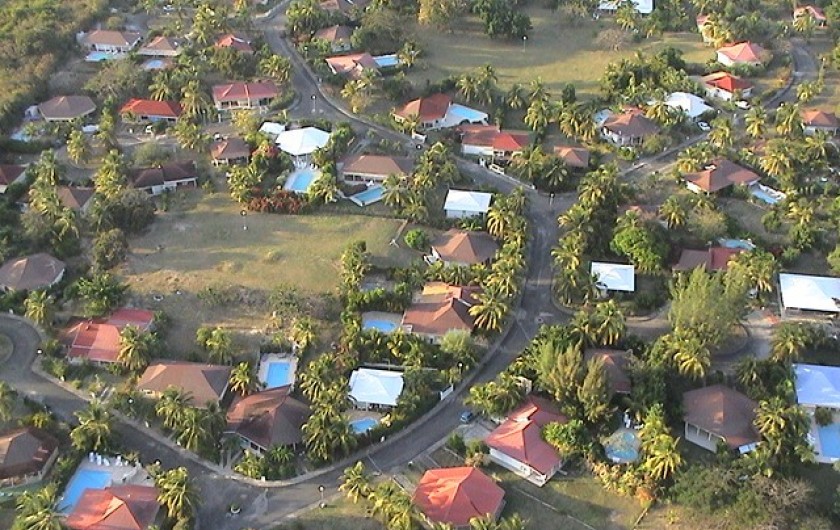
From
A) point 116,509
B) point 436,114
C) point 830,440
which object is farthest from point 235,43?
point 830,440

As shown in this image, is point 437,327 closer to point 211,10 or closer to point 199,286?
point 199,286

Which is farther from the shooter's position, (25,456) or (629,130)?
(629,130)

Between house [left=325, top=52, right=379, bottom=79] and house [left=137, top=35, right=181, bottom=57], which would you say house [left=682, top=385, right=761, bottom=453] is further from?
house [left=137, top=35, right=181, bottom=57]

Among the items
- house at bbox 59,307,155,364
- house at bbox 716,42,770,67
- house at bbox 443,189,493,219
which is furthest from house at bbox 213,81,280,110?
house at bbox 716,42,770,67

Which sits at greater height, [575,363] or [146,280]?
[575,363]

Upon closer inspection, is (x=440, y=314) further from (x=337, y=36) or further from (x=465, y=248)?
(x=337, y=36)

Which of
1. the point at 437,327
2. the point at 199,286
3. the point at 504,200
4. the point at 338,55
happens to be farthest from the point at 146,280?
the point at 338,55

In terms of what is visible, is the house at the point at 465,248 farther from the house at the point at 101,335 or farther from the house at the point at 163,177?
the house at the point at 163,177

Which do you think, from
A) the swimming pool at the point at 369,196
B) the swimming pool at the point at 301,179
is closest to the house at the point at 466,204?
the swimming pool at the point at 369,196
